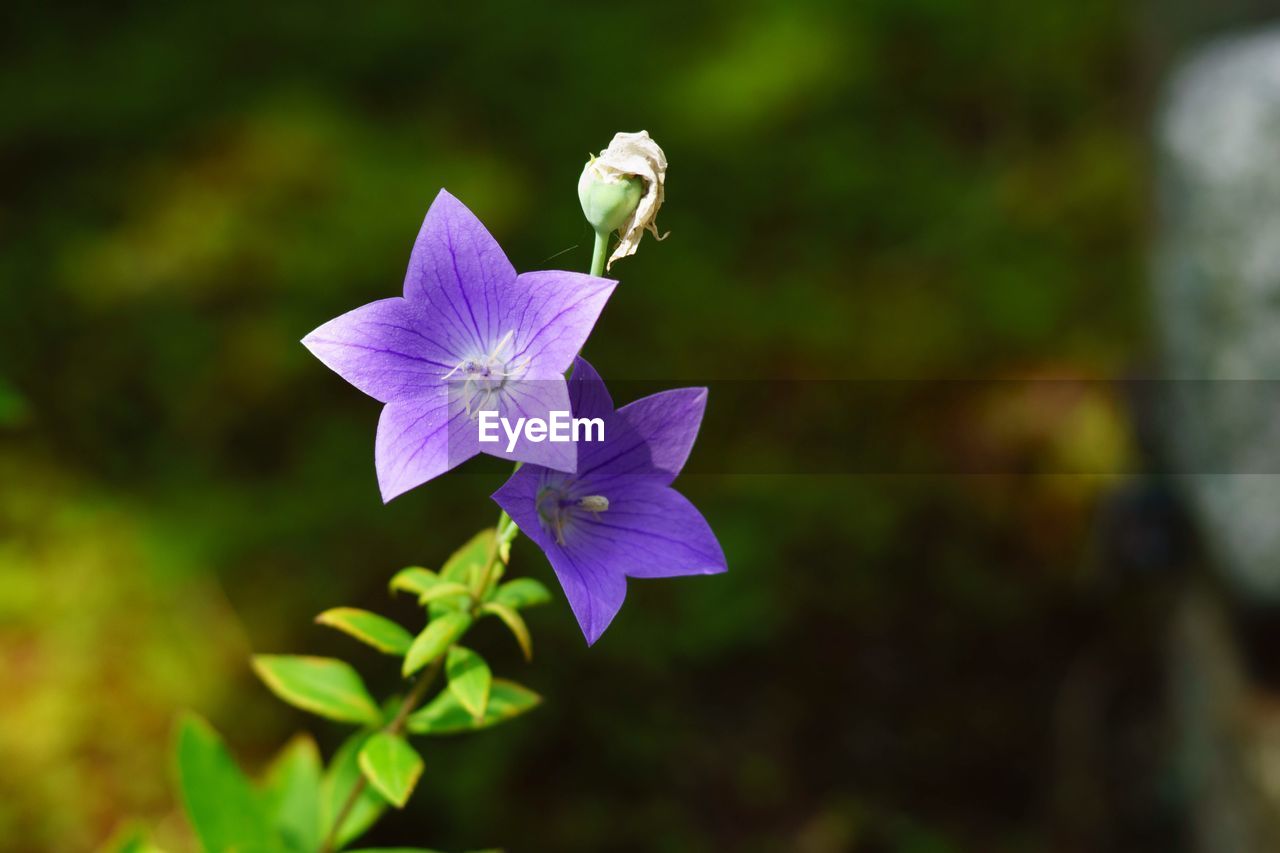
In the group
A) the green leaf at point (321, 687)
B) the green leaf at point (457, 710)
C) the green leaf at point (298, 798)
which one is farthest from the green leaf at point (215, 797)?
the green leaf at point (457, 710)

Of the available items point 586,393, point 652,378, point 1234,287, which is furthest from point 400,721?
point 652,378

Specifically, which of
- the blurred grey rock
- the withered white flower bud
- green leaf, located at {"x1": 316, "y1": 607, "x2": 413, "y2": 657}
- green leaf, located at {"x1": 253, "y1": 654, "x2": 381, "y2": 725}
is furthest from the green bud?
the blurred grey rock

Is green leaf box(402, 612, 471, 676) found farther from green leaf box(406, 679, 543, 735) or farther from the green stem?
the green stem

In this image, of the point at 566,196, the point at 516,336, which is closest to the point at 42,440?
the point at 566,196

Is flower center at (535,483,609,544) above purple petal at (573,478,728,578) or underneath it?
above

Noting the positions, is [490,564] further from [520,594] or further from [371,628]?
[371,628]

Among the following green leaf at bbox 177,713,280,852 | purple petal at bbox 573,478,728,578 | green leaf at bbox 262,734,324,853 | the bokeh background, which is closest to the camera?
purple petal at bbox 573,478,728,578

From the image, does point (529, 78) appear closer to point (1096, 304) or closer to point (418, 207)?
point (418, 207)
